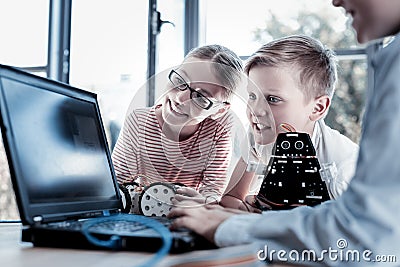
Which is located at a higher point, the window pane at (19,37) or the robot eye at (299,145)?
the window pane at (19,37)

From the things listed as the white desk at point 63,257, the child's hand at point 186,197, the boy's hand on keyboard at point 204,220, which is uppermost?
the boy's hand on keyboard at point 204,220

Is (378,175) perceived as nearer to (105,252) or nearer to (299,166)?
(105,252)

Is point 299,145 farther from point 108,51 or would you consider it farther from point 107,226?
point 108,51

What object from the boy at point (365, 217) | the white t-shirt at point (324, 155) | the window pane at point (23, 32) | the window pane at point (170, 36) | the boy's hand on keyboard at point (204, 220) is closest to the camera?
the boy at point (365, 217)

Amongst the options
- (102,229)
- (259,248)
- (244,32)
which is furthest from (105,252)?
(244,32)

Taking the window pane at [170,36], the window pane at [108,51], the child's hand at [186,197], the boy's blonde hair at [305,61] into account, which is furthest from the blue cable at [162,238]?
the window pane at [108,51]

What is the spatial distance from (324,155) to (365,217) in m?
0.74

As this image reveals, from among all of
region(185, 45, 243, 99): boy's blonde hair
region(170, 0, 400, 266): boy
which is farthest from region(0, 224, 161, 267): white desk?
region(185, 45, 243, 99): boy's blonde hair

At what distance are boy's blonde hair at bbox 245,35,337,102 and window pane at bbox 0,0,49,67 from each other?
3.92 ft

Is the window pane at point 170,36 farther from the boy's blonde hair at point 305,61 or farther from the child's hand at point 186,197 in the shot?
the child's hand at point 186,197

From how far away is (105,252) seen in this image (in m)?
0.60

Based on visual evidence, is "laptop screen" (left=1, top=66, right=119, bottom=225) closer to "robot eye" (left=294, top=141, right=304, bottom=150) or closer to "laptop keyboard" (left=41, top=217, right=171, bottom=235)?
"laptop keyboard" (left=41, top=217, right=171, bottom=235)

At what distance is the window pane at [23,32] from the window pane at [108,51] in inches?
5.9

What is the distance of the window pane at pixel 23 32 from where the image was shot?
2.18 metres
